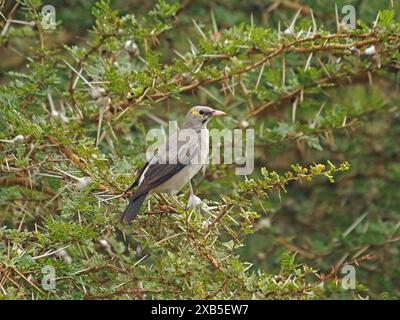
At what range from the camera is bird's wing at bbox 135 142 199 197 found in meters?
4.32

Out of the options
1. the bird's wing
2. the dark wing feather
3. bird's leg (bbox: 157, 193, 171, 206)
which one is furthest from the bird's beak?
bird's leg (bbox: 157, 193, 171, 206)

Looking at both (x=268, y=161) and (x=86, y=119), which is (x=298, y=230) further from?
(x=86, y=119)

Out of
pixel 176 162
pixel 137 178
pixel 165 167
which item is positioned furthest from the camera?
pixel 176 162

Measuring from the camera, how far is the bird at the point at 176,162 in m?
4.23

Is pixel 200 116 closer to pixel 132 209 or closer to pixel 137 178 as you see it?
pixel 137 178

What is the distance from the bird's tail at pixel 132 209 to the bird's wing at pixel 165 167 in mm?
51

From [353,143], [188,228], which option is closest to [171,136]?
[188,228]

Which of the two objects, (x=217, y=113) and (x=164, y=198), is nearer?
(x=164, y=198)

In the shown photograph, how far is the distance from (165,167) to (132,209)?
74 cm

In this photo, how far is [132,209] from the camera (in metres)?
4.03

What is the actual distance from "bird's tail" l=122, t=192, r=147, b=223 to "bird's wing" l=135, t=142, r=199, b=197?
0.17 ft
